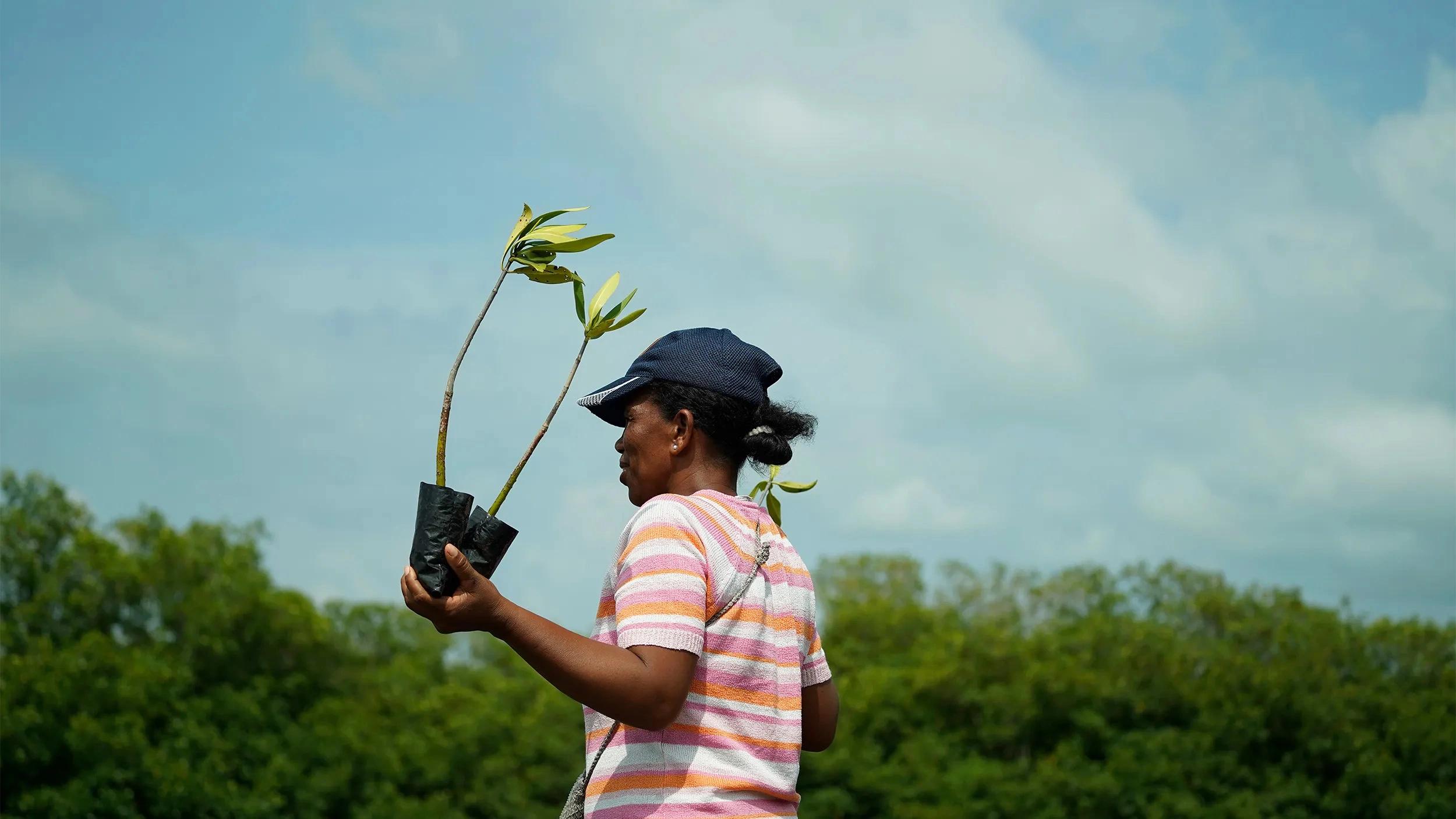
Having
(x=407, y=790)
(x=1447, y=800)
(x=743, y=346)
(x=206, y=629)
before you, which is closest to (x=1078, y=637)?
(x=1447, y=800)

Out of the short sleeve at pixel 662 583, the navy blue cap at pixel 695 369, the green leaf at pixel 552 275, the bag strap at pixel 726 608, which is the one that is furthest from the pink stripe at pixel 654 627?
the green leaf at pixel 552 275

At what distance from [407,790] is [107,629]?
247 inches

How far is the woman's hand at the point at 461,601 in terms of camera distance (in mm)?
2271

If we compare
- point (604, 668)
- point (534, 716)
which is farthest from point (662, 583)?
point (534, 716)

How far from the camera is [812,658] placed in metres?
2.93

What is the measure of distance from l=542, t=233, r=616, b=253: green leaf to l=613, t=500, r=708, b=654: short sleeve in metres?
0.55

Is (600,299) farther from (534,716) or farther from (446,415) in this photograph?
(534,716)

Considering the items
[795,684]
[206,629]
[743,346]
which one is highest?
[206,629]

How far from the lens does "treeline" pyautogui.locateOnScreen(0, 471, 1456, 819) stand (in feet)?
74.7

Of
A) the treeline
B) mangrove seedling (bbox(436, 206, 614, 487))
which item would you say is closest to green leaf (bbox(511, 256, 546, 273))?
mangrove seedling (bbox(436, 206, 614, 487))

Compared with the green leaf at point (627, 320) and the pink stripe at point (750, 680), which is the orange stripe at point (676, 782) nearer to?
the pink stripe at point (750, 680)

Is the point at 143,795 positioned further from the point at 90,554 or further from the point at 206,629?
the point at 90,554

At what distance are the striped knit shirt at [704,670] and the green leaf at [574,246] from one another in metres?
0.54

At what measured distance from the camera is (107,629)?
2520cm
